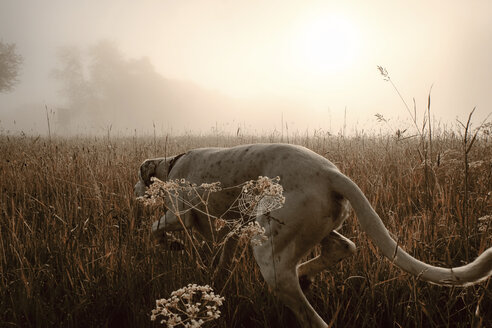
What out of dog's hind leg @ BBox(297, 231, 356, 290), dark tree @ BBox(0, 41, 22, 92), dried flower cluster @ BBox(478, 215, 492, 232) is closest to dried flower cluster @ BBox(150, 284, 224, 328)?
dog's hind leg @ BBox(297, 231, 356, 290)

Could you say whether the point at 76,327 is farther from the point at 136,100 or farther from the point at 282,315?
the point at 136,100

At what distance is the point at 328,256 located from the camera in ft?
7.54

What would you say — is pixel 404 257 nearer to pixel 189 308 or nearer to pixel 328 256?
pixel 328 256

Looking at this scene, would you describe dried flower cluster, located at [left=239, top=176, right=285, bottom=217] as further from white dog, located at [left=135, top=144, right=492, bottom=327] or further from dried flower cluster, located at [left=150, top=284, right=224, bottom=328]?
dried flower cluster, located at [left=150, top=284, right=224, bottom=328]

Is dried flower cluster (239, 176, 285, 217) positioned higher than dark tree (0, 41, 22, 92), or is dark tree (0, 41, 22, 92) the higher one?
dark tree (0, 41, 22, 92)

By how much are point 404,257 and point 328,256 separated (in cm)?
69

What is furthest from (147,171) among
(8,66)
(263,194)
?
(8,66)

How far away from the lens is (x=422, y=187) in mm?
4055

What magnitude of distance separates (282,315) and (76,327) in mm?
1111

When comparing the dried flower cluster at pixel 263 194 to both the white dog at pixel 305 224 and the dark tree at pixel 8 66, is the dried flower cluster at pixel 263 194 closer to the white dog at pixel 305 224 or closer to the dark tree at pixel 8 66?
the white dog at pixel 305 224

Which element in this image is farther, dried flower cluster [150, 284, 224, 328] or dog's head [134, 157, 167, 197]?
dog's head [134, 157, 167, 197]

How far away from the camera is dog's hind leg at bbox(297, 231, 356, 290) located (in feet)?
7.48

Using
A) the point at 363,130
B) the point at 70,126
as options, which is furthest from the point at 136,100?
the point at 363,130

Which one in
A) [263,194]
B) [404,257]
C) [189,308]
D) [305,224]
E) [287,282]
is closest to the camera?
[189,308]
